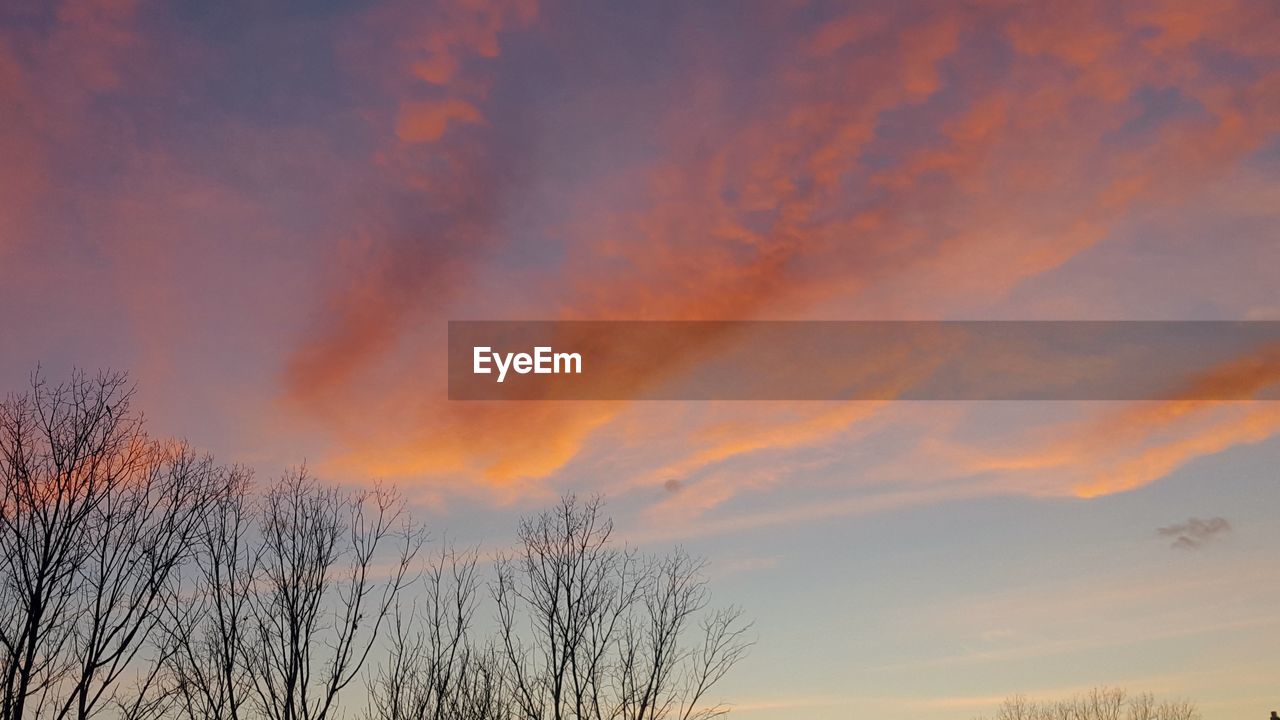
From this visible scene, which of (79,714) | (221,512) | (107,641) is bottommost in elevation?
(79,714)

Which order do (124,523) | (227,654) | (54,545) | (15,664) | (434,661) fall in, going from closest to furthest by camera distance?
(15,664), (54,545), (124,523), (227,654), (434,661)

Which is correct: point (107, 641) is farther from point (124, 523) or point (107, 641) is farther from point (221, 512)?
point (221, 512)

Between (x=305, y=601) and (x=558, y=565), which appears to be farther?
(x=558, y=565)

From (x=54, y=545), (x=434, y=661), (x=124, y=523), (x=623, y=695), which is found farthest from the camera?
(x=623, y=695)

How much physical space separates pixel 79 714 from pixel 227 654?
152 inches

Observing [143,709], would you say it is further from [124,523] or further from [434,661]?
[434,661]

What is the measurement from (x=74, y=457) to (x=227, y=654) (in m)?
4.26

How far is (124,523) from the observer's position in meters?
12.1

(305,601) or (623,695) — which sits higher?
(305,601)

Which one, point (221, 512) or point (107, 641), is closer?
point (107, 641)

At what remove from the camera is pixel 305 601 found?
15508 millimetres

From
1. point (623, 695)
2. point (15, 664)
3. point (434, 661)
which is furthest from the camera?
point (623, 695)

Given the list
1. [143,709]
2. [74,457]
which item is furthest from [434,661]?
[74,457]

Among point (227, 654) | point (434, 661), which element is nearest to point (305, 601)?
point (227, 654)
